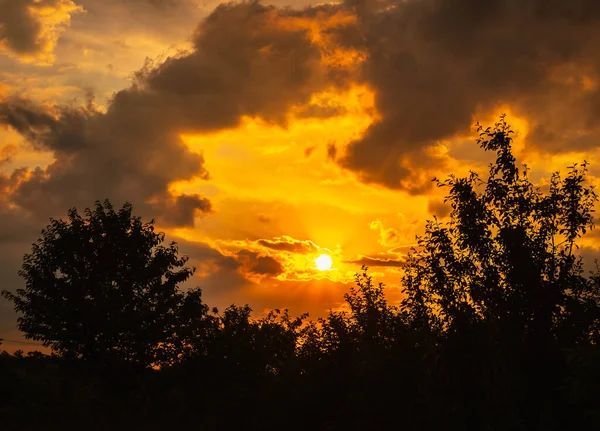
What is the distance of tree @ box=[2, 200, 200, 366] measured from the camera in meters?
36.2

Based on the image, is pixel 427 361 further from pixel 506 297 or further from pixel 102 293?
pixel 102 293

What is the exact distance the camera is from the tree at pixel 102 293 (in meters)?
36.2

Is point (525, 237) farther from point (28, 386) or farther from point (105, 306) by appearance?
point (105, 306)

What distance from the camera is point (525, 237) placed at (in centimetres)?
2019

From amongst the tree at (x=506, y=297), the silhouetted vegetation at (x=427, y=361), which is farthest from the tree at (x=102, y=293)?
the tree at (x=506, y=297)

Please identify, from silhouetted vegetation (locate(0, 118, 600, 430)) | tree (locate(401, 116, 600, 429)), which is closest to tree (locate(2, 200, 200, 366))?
silhouetted vegetation (locate(0, 118, 600, 430))

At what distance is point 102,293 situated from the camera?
3641cm

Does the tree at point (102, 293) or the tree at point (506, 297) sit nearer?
the tree at point (506, 297)

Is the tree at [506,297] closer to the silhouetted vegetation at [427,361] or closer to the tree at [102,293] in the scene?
the silhouetted vegetation at [427,361]

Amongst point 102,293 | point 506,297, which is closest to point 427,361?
point 506,297

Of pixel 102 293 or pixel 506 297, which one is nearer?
pixel 506 297

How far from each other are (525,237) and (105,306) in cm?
2542

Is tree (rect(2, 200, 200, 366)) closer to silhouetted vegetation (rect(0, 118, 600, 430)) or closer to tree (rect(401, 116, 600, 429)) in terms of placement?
silhouetted vegetation (rect(0, 118, 600, 430))

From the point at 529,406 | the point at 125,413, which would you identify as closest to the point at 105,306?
A: the point at 125,413
